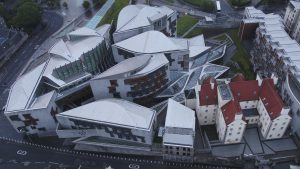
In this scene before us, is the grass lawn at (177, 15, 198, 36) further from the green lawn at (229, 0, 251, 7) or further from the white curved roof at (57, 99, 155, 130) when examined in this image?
the white curved roof at (57, 99, 155, 130)

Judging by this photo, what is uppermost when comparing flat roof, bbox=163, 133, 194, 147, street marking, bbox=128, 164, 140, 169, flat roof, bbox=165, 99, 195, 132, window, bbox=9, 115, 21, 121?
flat roof, bbox=165, 99, 195, 132

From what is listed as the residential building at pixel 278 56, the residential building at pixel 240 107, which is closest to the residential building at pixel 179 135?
the residential building at pixel 240 107

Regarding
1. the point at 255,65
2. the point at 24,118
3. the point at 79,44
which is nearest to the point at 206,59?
the point at 255,65

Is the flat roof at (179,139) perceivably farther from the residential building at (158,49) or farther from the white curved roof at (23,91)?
the white curved roof at (23,91)

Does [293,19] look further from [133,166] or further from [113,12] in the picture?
[133,166]

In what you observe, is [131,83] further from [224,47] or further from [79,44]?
[224,47]

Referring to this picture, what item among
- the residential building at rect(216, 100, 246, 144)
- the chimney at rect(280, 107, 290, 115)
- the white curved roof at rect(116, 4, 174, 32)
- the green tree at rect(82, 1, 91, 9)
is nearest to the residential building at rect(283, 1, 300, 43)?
the white curved roof at rect(116, 4, 174, 32)
